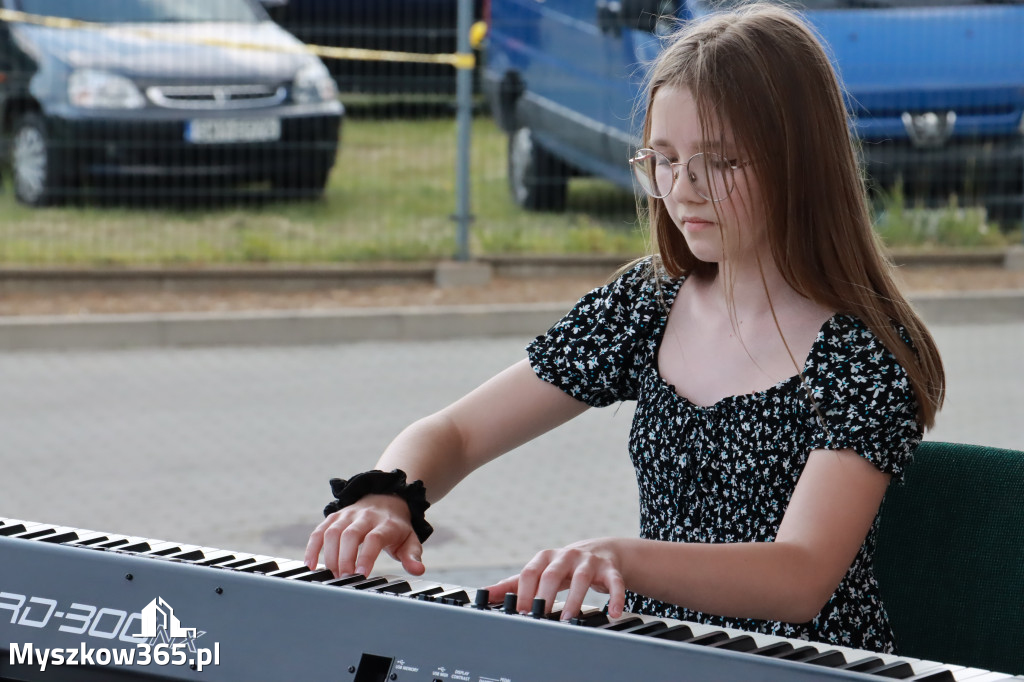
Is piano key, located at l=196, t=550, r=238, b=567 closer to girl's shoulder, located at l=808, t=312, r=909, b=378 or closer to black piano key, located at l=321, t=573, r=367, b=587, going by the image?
black piano key, located at l=321, t=573, r=367, b=587

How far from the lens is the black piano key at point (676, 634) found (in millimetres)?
1344

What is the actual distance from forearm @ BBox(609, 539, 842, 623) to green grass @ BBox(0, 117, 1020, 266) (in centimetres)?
768

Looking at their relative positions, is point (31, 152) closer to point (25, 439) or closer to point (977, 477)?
point (25, 439)

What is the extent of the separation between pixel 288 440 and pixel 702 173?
4.59 m

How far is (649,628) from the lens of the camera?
1371 mm

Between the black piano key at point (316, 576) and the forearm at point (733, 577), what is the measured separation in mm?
290

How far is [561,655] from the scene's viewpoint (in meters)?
1.28

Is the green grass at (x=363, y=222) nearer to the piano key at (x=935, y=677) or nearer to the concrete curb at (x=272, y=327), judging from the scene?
the concrete curb at (x=272, y=327)

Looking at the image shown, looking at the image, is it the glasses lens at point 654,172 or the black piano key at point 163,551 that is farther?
the glasses lens at point 654,172

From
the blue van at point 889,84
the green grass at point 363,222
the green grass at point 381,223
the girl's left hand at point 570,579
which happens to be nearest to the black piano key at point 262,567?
the girl's left hand at point 570,579

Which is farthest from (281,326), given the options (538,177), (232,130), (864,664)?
(864,664)

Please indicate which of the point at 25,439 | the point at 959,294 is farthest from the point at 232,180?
the point at 959,294

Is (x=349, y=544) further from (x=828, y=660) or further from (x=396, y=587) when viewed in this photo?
(x=828, y=660)

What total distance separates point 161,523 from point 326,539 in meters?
3.54
